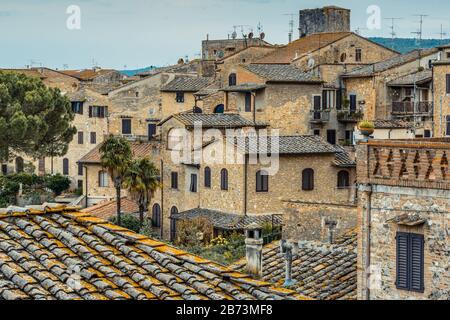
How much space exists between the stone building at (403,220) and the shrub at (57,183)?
50876 mm

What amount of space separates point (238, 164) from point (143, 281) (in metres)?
36.3

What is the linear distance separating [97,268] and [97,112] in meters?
62.5

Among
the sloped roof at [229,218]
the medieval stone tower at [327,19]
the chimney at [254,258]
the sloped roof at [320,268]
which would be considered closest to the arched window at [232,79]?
Result: the sloped roof at [229,218]

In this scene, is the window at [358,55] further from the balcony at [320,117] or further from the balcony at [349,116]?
the balcony at [320,117]

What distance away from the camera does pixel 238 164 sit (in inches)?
1852

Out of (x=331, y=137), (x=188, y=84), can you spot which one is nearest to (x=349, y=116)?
(x=331, y=137)

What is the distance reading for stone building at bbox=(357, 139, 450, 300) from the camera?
16.8 meters

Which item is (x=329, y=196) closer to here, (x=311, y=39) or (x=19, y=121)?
(x=19, y=121)

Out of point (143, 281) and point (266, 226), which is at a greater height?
point (143, 281)

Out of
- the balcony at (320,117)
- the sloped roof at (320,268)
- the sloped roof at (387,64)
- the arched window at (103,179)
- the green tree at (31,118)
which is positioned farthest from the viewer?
the green tree at (31,118)

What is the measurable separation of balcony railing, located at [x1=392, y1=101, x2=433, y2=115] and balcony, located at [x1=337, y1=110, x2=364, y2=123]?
6.17ft

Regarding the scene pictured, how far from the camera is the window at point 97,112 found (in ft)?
238

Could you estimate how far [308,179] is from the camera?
156ft
